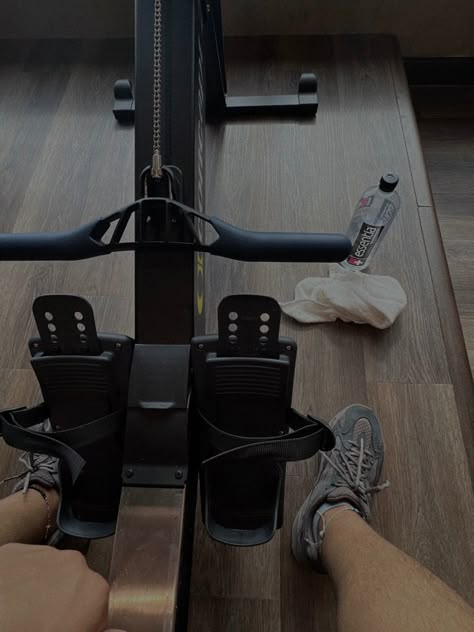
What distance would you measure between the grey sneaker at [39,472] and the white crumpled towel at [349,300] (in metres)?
0.63

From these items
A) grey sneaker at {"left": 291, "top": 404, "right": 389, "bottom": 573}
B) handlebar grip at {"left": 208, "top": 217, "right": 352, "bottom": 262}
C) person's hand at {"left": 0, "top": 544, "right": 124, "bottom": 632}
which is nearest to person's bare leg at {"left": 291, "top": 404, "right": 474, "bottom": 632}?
grey sneaker at {"left": 291, "top": 404, "right": 389, "bottom": 573}

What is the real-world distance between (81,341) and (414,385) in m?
0.76

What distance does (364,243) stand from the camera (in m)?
1.17

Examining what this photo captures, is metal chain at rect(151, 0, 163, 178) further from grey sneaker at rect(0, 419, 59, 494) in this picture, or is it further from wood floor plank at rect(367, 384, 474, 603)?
wood floor plank at rect(367, 384, 474, 603)

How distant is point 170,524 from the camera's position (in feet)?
2.18

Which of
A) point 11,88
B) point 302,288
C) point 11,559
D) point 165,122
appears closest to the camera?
point 11,559

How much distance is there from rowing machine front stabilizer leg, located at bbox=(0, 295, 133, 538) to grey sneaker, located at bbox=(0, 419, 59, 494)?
107 millimetres

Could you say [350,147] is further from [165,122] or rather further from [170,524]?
[170,524]

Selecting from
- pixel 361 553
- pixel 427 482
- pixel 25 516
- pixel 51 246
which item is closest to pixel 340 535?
pixel 361 553

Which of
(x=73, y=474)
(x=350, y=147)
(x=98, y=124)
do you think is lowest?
(x=73, y=474)

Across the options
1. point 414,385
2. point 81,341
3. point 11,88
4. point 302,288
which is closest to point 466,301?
point 414,385

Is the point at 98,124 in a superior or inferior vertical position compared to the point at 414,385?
superior

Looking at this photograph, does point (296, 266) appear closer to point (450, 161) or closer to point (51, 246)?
point (51, 246)

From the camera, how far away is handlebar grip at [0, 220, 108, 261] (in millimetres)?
725
